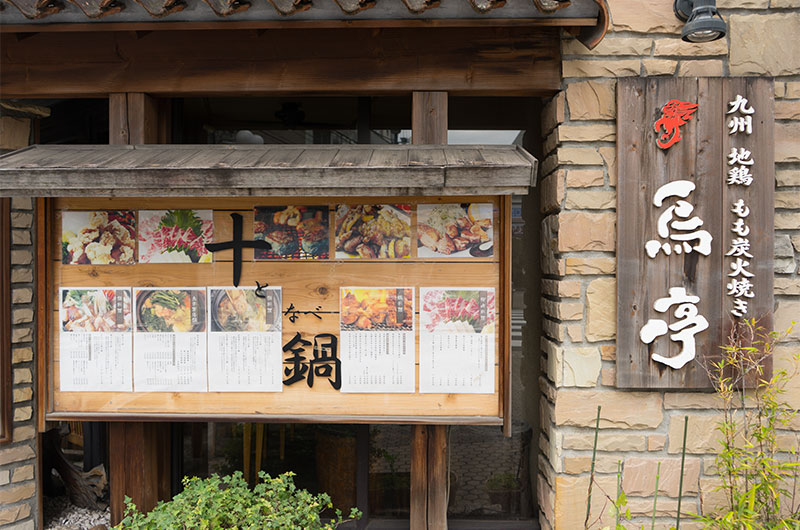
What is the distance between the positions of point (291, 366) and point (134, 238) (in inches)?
56.1

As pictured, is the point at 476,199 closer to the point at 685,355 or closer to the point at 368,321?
the point at 368,321

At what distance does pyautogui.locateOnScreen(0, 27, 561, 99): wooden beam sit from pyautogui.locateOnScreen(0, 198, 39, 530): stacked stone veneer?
41.3 inches

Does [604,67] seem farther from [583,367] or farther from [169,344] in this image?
[169,344]

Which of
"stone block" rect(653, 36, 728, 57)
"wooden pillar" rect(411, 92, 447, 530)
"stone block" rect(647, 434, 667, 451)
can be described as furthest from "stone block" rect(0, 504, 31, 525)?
"stone block" rect(653, 36, 728, 57)

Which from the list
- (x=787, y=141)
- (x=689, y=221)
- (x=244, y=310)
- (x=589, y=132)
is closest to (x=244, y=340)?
(x=244, y=310)

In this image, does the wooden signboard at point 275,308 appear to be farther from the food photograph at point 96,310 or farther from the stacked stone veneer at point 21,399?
the stacked stone veneer at point 21,399

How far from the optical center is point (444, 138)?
10.8ft

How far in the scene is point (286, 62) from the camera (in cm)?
330

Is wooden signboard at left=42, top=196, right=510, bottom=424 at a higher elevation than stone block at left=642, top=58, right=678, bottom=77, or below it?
below

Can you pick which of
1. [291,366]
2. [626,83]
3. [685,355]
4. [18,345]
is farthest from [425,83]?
[18,345]

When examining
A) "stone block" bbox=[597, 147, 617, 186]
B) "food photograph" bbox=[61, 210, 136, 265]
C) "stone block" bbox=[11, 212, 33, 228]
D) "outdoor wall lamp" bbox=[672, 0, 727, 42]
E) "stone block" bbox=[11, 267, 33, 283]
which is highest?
"outdoor wall lamp" bbox=[672, 0, 727, 42]

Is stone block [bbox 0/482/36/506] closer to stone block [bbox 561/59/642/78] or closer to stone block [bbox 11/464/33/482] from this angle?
stone block [bbox 11/464/33/482]

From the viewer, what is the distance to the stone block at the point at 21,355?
11.3 ft

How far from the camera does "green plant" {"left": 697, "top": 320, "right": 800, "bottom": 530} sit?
9.42ft
